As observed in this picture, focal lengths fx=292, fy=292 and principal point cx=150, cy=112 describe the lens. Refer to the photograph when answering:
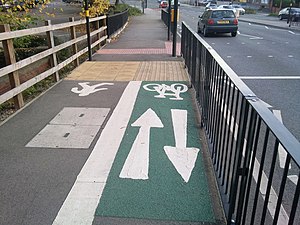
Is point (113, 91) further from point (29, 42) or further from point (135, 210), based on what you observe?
point (29, 42)

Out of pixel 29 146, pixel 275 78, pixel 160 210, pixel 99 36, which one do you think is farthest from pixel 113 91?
pixel 99 36

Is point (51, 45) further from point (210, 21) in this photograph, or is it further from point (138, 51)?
point (210, 21)

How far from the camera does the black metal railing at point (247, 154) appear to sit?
5.36 feet

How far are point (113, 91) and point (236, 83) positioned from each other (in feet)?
13.7

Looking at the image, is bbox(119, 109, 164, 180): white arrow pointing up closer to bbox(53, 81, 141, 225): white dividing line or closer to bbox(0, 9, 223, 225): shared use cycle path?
bbox(0, 9, 223, 225): shared use cycle path

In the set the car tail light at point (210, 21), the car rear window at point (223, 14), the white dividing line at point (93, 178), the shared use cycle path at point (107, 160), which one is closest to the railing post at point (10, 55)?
the shared use cycle path at point (107, 160)

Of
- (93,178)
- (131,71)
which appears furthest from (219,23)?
(93,178)

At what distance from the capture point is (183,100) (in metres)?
5.86

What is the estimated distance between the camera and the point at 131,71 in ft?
27.6

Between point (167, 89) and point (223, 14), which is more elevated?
point (223, 14)

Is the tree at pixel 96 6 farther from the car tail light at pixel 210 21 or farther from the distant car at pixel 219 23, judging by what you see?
the distant car at pixel 219 23

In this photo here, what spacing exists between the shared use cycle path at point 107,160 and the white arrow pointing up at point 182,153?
0.5 inches

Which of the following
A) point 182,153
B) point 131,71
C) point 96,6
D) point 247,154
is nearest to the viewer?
point 247,154

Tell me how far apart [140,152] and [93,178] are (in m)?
0.78
